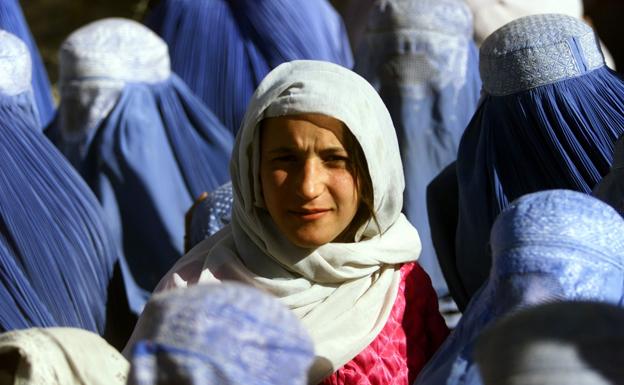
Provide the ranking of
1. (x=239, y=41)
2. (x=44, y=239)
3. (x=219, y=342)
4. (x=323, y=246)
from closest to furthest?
(x=219, y=342), (x=323, y=246), (x=44, y=239), (x=239, y=41)

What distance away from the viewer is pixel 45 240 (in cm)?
427

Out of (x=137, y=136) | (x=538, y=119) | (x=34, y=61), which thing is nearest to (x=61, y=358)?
(x=538, y=119)

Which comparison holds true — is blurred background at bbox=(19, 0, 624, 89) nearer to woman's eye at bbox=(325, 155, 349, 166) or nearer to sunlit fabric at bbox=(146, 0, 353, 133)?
sunlit fabric at bbox=(146, 0, 353, 133)

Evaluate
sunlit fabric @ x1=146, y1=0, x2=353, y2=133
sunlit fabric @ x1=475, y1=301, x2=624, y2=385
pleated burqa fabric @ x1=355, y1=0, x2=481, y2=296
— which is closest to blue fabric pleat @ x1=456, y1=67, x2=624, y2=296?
pleated burqa fabric @ x1=355, y1=0, x2=481, y2=296

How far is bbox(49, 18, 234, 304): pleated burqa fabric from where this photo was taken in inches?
204

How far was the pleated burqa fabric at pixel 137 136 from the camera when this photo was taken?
5184 mm

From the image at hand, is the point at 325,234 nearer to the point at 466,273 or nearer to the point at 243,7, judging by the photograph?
the point at 466,273

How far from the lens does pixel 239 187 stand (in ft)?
11.0

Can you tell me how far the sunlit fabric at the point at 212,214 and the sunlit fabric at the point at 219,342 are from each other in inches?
70.4

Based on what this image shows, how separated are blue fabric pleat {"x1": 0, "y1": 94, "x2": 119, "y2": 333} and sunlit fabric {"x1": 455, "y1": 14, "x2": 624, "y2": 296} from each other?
1.17 meters

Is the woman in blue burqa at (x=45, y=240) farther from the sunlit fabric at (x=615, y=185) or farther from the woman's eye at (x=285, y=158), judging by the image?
the sunlit fabric at (x=615, y=185)

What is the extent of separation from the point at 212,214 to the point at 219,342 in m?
1.93

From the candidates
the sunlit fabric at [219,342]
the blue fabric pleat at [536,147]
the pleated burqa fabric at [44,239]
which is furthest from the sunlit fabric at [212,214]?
the sunlit fabric at [219,342]

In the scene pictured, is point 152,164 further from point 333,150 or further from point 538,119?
point 333,150
